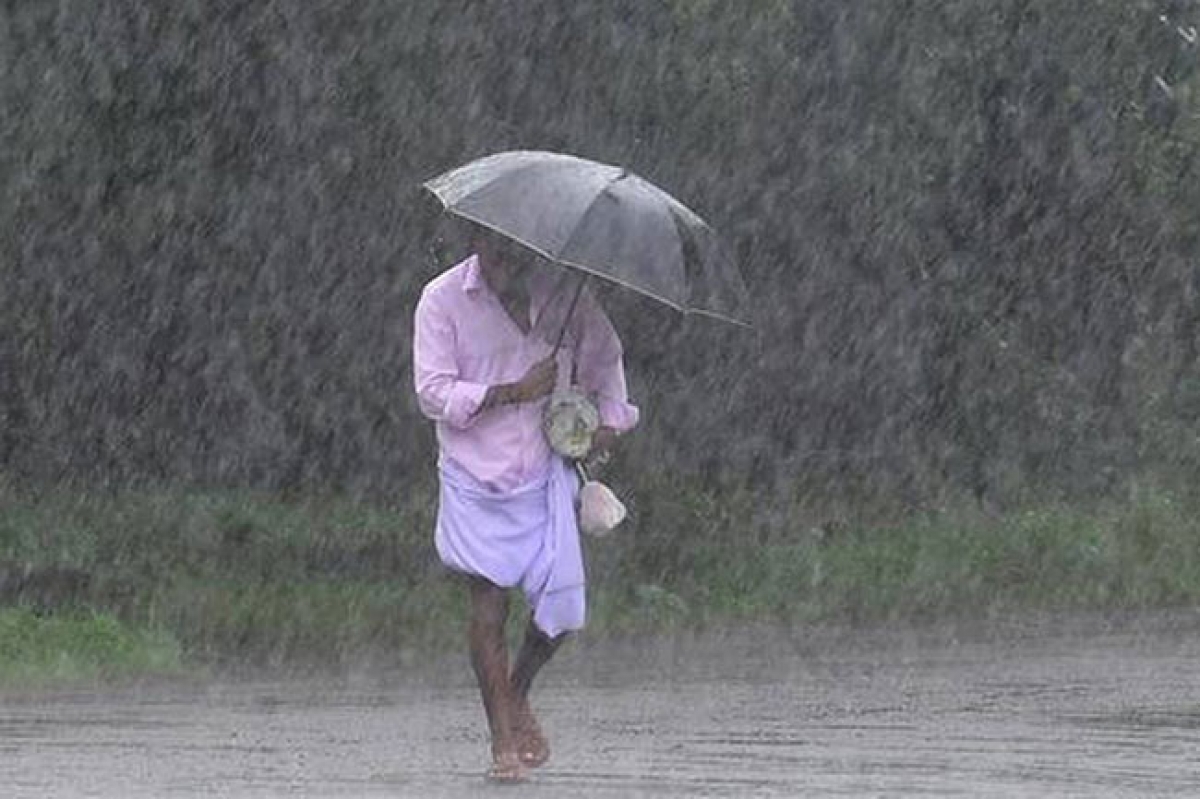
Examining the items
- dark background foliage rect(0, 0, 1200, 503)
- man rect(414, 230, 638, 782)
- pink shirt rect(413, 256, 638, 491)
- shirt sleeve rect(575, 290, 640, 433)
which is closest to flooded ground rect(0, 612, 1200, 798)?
man rect(414, 230, 638, 782)

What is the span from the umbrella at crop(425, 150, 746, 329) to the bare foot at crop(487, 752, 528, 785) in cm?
134

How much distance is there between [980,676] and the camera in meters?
14.3

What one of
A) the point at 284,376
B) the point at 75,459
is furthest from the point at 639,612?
the point at 75,459

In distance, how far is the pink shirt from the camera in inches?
385

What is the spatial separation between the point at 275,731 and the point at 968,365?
390 inches

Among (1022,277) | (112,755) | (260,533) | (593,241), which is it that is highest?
(593,241)

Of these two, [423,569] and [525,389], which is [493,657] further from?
[423,569]

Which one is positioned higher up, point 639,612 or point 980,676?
point 980,676

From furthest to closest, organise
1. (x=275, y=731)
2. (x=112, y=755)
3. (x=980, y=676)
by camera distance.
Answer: (x=980, y=676) < (x=275, y=731) < (x=112, y=755)

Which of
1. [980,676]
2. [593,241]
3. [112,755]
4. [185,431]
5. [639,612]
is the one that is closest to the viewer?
[593,241]

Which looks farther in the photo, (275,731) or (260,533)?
(260,533)

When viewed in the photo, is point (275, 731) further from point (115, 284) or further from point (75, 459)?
point (75, 459)

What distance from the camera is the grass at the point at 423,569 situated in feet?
52.2

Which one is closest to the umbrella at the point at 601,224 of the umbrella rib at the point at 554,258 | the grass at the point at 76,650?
the umbrella rib at the point at 554,258
